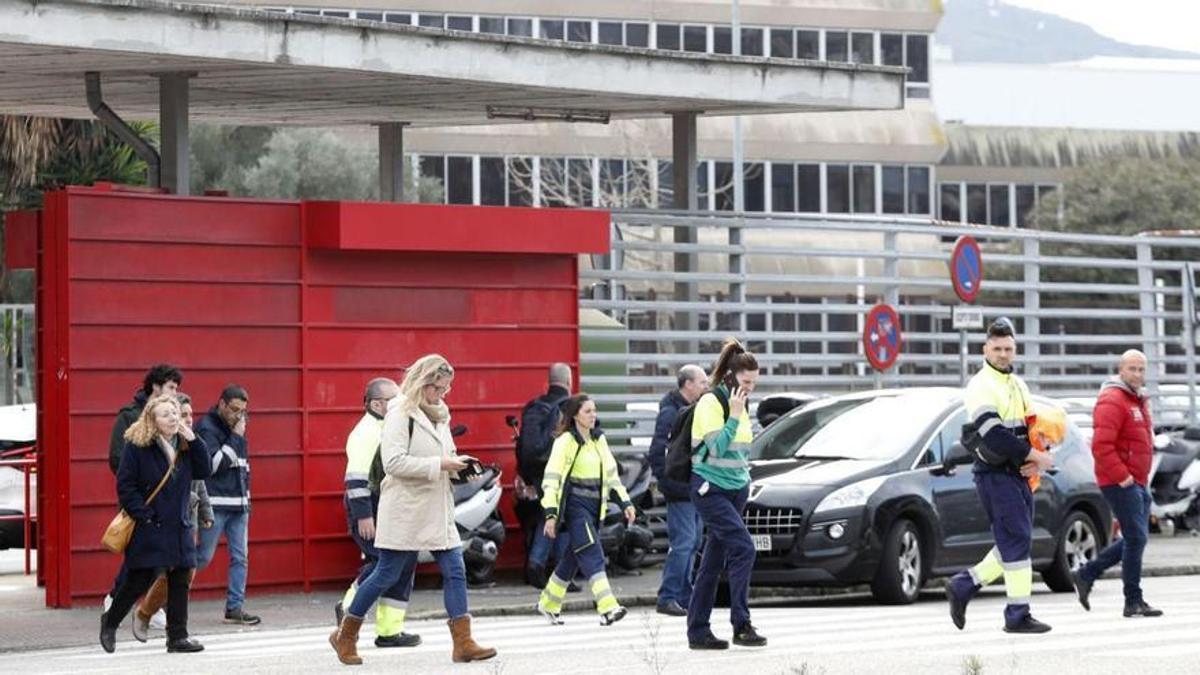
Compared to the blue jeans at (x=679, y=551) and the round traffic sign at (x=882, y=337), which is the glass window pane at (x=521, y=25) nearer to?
the round traffic sign at (x=882, y=337)

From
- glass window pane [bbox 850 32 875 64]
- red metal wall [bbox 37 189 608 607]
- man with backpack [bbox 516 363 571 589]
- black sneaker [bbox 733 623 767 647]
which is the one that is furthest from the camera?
glass window pane [bbox 850 32 875 64]

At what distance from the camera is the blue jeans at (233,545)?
1797 cm

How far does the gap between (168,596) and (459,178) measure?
4796cm

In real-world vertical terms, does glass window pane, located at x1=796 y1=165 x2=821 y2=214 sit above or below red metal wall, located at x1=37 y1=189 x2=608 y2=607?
above

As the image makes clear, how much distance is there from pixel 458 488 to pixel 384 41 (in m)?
3.60

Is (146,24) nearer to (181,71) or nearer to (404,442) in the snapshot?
(181,71)

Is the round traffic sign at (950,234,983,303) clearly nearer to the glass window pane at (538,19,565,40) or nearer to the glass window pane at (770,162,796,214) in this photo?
the glass window pane at (538,19,565,40)

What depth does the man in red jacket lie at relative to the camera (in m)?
16.8

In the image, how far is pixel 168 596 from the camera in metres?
15.7

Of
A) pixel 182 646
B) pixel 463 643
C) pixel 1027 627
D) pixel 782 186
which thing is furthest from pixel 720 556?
pixel 782 186

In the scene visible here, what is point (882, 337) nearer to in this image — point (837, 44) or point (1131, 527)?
point (1131, 527)

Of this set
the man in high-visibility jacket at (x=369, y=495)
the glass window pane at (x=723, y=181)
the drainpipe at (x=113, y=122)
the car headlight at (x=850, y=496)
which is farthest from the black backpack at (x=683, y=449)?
the glass window pane at (x=723, y=181)

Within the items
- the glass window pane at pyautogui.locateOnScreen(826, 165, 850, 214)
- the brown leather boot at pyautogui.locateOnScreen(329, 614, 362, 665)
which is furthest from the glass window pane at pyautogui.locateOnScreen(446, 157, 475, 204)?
the brown leather boot at pyautogui.locateOnScreen(329, 614, 362, 665)

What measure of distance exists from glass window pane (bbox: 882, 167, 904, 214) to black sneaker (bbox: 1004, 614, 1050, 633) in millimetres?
53599
